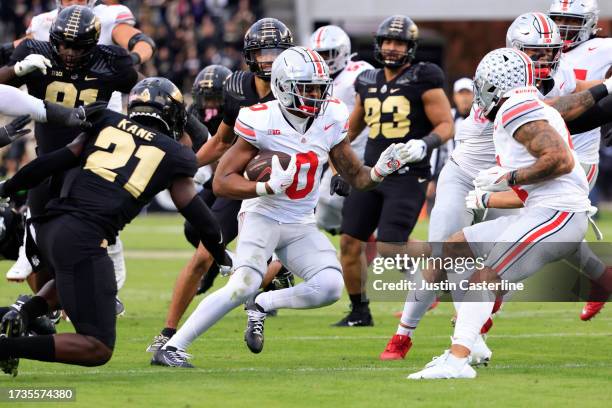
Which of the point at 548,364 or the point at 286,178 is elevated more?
the point at 286,178

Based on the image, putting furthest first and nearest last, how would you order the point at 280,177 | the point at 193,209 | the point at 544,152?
the point at 280,177 → the point at 193,209 → the point at 544,152

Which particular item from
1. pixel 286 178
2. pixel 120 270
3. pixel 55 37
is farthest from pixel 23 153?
pixel 286 178

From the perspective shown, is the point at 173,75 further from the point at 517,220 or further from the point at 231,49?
the point at 517,220

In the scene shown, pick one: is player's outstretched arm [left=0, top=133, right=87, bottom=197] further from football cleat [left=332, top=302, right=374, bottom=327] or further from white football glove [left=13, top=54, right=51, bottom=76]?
football cleat [left=332, top=302, right=374, bottom=327]

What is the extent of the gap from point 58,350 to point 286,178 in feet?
4.93

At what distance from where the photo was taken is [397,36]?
9.14 meters

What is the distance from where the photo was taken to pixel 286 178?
21.7 feet

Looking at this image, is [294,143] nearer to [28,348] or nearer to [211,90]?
[28,348]

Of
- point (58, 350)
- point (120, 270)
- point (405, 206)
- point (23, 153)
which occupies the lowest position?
point (23, 153)

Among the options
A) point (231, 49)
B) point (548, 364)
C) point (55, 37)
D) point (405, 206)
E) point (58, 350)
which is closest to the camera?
point (58, 350)

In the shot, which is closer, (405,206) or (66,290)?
(66,290)

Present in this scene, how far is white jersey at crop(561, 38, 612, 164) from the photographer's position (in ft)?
28.3

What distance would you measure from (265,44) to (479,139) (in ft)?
4.85

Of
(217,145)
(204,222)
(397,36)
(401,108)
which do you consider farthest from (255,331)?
(397,36)
